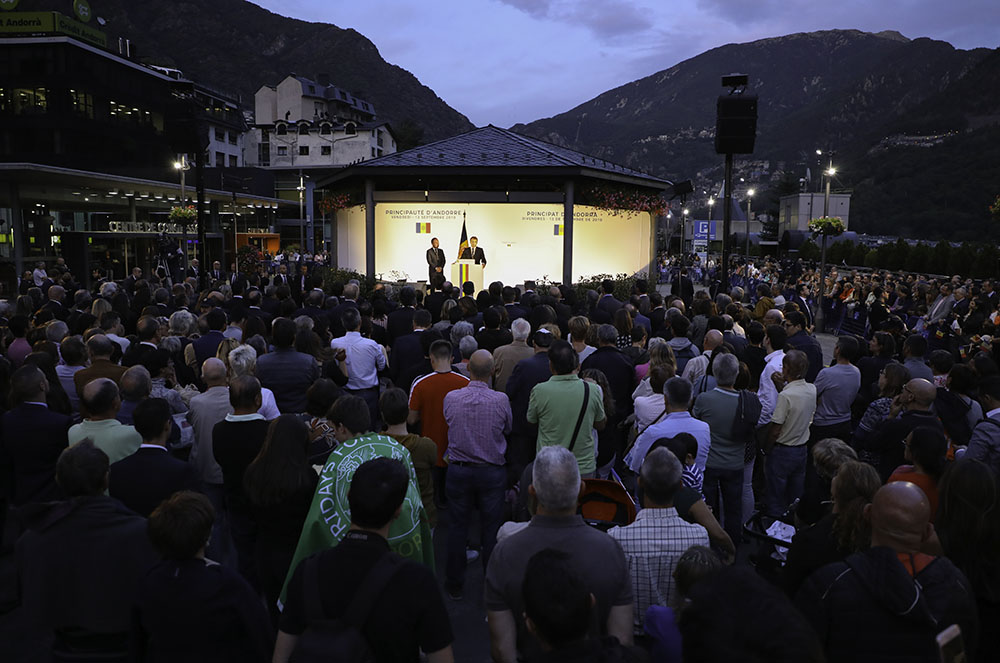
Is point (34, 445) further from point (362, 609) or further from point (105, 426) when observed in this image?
point (362, 609)

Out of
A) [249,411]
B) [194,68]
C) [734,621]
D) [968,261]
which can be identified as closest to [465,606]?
[249,411]

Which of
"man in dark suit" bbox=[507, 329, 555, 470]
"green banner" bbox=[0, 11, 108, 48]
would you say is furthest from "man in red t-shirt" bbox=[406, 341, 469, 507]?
"green banner" bbox=[0, 11, 108, 48]

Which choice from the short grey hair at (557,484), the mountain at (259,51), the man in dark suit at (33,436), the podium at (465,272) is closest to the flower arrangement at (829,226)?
the podium at (465,272)

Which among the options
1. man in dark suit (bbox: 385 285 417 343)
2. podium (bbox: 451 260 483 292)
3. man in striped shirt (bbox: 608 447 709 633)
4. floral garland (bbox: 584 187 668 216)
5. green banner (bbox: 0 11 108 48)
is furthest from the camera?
green banner (bbox: 0 11 108 48)

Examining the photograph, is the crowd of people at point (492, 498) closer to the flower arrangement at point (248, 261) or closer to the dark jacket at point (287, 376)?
the dark jacket at point (287, 376)

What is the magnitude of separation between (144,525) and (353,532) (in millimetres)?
1110

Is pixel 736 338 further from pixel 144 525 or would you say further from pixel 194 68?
pixel 194 68

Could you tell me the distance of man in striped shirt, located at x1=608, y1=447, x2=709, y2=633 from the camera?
3.11 meters

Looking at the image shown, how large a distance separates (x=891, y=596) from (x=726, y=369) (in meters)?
2.95

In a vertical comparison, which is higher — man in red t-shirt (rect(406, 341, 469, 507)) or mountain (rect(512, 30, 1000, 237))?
mountain (rect(512, 30, 1000, 237))

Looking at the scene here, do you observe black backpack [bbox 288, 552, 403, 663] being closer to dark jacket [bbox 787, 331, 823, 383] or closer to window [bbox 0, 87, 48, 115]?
dark jacket [bbox 787, 331, 823, 383]

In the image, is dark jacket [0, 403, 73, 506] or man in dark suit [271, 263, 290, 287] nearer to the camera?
dark jacket [0, 403, 73, 506]

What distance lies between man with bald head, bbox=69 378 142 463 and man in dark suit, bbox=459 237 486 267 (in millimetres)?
13900

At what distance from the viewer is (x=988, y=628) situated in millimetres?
3078
